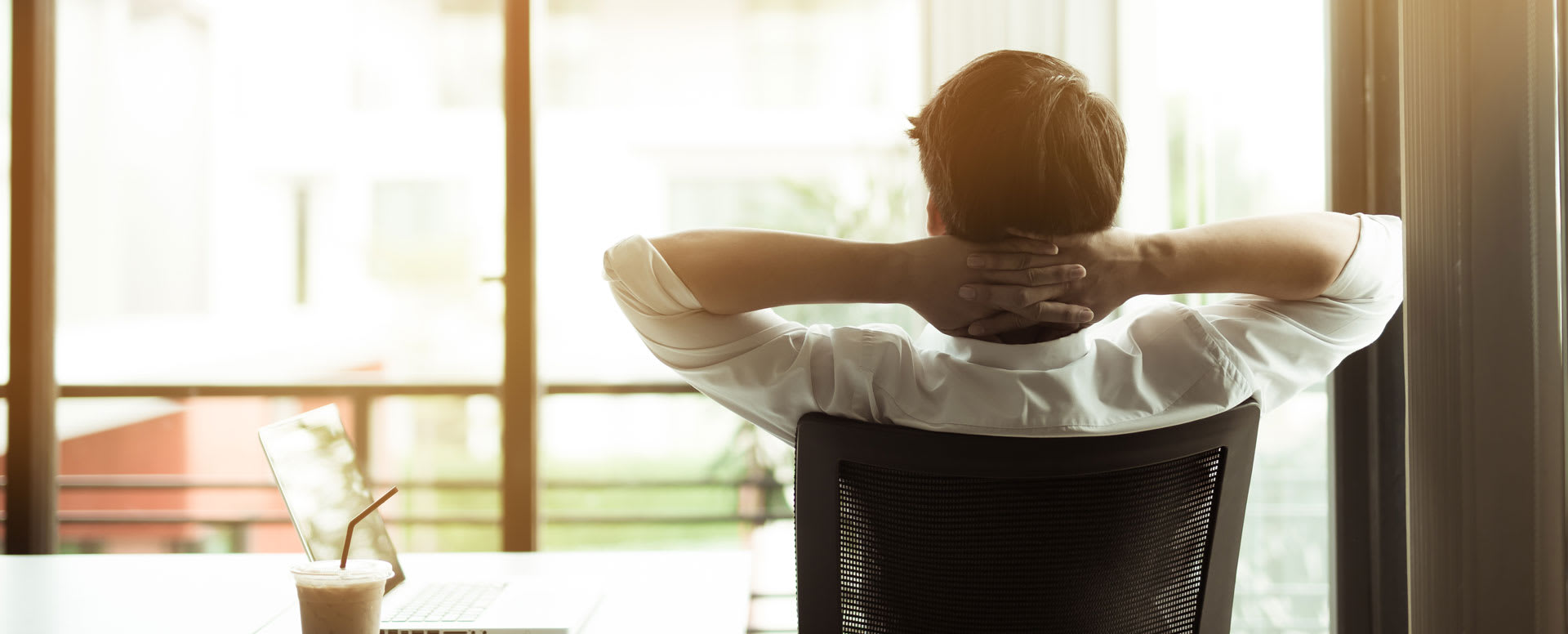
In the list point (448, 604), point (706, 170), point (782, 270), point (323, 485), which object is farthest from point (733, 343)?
point (706, 170)

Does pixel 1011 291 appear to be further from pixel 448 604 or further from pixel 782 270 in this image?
pixel 448 604

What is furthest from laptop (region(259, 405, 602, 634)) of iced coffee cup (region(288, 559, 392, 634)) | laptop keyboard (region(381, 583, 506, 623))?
iced coffee cup (region(288, 559, 392, 634))

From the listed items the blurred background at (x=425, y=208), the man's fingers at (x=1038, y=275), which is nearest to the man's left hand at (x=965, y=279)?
the man's fingers at (x=1038, y=275)

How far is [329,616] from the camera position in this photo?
0.88 metres

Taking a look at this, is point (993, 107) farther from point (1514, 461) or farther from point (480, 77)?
point (480, 77)

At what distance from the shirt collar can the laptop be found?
59 cm

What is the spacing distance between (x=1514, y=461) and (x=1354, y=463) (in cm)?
42

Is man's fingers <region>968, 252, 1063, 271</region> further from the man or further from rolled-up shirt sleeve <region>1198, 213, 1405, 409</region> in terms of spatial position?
rolled-up shirt sleeve <region>1198, 213, 1405, 409</region>

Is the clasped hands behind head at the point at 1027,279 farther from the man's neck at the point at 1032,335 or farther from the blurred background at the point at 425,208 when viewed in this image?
the blurred background at the point at 425,208

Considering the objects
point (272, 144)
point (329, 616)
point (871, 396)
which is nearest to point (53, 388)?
point (272, 144)

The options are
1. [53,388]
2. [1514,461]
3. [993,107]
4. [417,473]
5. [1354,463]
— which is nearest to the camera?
[993,107]

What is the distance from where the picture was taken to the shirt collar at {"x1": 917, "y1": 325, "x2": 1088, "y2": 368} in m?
0.92

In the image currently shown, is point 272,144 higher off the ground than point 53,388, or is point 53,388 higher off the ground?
point 272,144

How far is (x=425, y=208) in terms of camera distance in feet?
7.59
